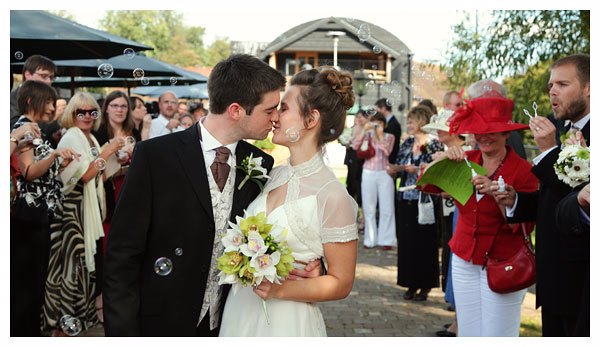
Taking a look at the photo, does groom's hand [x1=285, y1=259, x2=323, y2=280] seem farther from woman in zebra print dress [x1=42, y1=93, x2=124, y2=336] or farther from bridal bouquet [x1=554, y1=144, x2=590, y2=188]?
woman in zebra print dress [x1=42, y1=93, x2=124, y2=336]

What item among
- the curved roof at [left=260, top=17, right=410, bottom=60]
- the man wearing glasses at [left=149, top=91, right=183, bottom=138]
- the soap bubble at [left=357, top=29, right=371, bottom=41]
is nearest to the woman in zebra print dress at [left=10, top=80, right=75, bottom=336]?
the soap bubble at [left=357, top=29, right=371, bottom=41]

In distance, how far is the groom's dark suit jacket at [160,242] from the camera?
3529 millimetres

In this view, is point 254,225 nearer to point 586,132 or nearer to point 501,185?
point 501,185

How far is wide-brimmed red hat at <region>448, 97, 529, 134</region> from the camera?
5258mm

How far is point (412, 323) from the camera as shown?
794cm

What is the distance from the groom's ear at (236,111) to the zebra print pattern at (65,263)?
372 cm

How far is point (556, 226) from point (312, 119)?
1.77 m

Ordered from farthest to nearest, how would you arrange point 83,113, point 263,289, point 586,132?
1. point 83,113
2. point 586,132
3. point 263,289

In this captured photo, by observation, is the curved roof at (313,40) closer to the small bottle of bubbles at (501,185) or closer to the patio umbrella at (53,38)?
the patio umbrella at (53,38)

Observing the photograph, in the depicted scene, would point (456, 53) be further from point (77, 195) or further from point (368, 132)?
point (77, 195)

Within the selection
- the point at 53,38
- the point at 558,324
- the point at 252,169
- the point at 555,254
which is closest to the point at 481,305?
the point at 558,324

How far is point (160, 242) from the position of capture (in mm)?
3598

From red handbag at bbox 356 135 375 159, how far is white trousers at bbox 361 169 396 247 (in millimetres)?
401

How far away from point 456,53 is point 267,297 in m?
10.5
